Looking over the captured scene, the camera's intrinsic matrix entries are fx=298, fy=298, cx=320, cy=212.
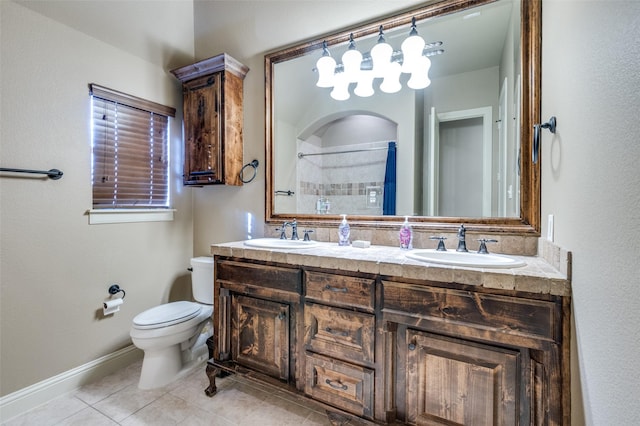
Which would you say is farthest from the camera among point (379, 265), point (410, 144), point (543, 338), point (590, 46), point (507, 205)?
point (410, 144)

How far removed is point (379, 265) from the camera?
1.24 meters

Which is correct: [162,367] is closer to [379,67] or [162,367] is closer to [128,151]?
[128,151]

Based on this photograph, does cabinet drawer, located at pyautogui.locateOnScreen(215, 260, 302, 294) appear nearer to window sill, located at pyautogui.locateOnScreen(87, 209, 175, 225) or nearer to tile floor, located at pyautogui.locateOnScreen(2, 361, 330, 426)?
tile floor, located at pyautogui.locateOnScreen(2, 361, 330, 426)

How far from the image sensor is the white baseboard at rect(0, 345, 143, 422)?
1577mm

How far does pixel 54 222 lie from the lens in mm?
1755

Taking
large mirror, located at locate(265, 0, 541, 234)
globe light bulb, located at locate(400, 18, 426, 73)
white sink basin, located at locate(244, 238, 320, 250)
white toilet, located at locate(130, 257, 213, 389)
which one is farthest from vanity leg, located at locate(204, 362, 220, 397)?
globe light bulb, located at locate(400, 18, 426, 73)

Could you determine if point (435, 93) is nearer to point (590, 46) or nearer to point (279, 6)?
point (590, 46)

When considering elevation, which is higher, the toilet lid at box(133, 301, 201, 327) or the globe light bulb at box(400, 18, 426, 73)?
the globe light bulb at box(400, 18, 426, 73)

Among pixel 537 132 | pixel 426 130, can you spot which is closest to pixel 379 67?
pixel 426 130

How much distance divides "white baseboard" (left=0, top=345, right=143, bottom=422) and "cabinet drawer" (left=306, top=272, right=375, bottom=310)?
5.26ft

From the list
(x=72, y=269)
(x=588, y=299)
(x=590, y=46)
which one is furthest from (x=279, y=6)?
(x=588, y=299)

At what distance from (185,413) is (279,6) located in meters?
2.65

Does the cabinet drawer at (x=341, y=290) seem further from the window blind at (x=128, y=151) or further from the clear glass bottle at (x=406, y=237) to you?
the window blind at (x=128, y=151)

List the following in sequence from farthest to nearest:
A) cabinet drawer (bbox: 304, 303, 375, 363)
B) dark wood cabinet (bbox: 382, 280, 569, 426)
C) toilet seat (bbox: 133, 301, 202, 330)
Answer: toilet seat (bbox: 133, 301, 202, 330) < cabinet drawer (bbox: 304, 303, 375, 363) < dark wood cabinet (bbox: 382, 280, 569, 426)
